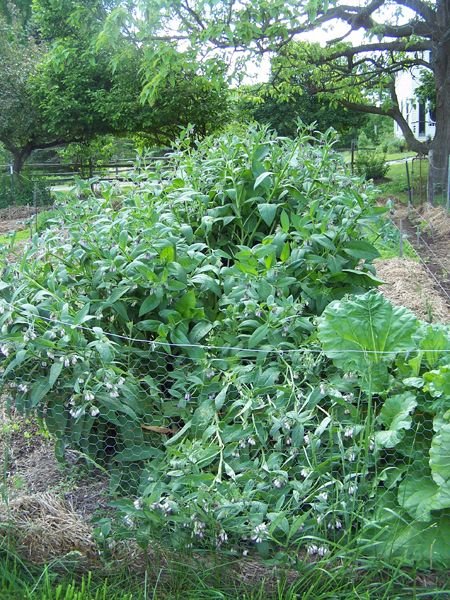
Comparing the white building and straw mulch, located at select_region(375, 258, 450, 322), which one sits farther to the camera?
the white building

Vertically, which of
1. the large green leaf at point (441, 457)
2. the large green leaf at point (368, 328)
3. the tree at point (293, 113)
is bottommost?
the large green leaf at point (441, 457)

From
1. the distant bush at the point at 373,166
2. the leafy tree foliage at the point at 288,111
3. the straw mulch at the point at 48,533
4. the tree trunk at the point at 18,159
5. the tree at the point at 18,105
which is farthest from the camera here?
the distant bush at the point at 373,166

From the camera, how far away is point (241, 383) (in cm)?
310

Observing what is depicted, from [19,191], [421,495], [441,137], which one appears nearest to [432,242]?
[441,137]

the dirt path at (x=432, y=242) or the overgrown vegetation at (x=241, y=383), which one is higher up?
the overgrown vegetation at (x=241, y=383)

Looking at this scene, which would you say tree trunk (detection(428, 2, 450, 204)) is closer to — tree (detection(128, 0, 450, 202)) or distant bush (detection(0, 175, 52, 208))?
tree (detection(128, 0, 450, 202))

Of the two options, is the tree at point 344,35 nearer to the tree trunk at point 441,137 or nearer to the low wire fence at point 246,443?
the tree trunk at point 441,137

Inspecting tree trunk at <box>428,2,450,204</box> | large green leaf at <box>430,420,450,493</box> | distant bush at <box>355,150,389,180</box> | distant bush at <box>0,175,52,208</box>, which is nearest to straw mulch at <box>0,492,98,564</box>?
large green leaf at <box>430,420,450,493</box>

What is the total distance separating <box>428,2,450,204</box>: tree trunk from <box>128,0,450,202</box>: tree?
2 centimetres

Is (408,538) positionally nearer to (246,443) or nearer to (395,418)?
(395,418)

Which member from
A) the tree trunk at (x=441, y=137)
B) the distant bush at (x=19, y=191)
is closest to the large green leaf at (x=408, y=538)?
the tree trunk at (x=441, y=137)

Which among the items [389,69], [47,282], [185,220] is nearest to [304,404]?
[47,282]

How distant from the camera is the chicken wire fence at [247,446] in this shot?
2668 millimetres

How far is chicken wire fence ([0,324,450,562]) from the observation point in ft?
8.75
